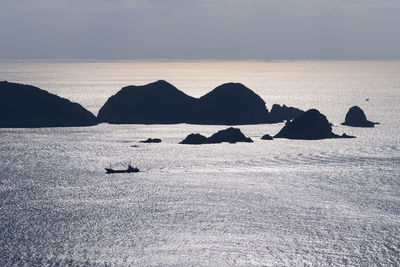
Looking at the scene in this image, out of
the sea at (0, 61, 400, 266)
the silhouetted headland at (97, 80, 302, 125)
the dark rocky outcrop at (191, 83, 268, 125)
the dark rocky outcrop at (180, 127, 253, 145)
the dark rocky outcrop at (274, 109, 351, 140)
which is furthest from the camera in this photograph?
the silhouetted headland at (97, 80, 302, 125)

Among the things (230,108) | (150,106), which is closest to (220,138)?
(230,108)

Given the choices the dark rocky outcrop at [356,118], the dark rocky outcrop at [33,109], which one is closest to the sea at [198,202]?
the dark rocky outcrop at [33,109]

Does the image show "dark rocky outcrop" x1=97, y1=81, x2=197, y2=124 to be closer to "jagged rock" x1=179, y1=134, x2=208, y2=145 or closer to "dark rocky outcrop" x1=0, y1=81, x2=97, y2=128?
"dark rocky outcrop" x1=0, y1=81, x2=97, y2=128

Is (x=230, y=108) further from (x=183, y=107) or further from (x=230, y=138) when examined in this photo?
(x=230, y=138)

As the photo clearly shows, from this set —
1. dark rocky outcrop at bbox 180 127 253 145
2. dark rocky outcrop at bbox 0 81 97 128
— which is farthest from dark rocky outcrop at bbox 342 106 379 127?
dark rocky outcrop at bbox 0 81 97 128

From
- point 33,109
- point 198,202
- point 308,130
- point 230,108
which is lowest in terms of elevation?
point 198,202

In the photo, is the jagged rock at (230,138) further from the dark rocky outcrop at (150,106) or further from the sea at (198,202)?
the dark rocky outcrop at (150,106)

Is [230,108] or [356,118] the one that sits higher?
[230,108]

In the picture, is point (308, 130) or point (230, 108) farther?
point (230, 108)
